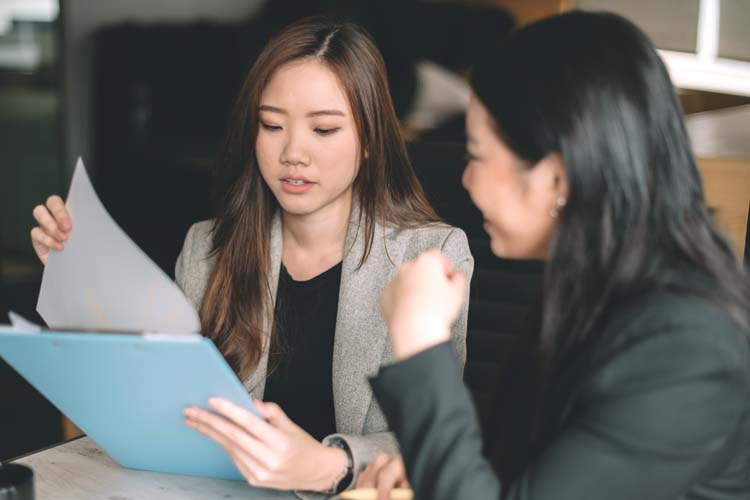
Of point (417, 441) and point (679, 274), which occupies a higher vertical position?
point (679, 274)

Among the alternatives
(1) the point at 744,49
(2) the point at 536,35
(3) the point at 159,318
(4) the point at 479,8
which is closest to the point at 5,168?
(4) the point at 479,8

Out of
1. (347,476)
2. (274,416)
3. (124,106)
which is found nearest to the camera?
(274,416)

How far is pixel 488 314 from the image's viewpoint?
152 cm

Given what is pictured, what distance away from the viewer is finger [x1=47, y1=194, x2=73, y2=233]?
3.34ft

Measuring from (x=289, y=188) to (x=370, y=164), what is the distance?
150mm

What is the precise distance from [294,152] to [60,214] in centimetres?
33

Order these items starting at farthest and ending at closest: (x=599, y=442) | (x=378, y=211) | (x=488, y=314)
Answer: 1. (x=488, y=314)
2. (x=378, y=211)
3. (x=599, y=442)

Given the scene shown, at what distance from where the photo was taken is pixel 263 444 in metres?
0.83

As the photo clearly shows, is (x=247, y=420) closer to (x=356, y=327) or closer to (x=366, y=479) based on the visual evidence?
(x=366, y=479)

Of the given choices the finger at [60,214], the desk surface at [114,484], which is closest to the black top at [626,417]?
the desk surface at [114,484]

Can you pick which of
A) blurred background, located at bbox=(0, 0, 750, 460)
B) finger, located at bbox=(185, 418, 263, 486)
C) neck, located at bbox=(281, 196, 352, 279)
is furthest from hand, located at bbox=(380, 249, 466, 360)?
blurred background, located at bbox=(0, 0, 750, 460)

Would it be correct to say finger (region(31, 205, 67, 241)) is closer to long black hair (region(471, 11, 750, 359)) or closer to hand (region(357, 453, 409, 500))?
hand (region(357, 453, 409, 500))

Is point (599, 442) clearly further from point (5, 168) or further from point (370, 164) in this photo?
point (5, 168)

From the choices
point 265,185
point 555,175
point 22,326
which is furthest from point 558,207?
point 265,185
